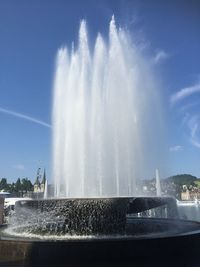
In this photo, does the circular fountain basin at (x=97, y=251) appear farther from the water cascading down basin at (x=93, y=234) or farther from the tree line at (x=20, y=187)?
the tree line at (x=20, y=187)

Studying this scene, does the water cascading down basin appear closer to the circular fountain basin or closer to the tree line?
the circular fountain basin

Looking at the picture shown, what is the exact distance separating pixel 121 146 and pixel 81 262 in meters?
12.9

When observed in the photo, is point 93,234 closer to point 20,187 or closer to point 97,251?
point 97,251

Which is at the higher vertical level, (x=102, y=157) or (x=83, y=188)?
(x=102, y=157)

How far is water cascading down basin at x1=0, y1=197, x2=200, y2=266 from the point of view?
32.2ft

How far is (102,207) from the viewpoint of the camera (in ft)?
40.3

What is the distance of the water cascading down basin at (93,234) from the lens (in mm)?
9828

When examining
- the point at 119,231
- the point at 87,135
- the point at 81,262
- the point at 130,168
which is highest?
the point at 87,135

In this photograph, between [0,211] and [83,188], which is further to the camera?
[0,211]

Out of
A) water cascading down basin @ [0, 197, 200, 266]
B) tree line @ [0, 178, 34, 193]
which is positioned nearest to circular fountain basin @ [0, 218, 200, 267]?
water cascading down basin @ [0, 197, 200, 266]

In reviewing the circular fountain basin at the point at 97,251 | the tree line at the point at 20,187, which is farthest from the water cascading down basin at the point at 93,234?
the tree line at the point at 20,187

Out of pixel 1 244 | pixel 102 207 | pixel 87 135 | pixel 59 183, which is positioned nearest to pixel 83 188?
pixel 59 183

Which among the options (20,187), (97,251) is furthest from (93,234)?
(20,187)

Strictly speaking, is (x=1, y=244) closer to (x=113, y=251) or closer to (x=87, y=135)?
(x=113, y=251)
